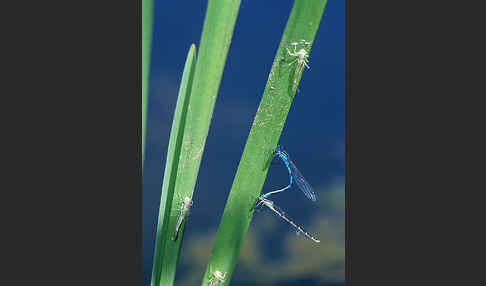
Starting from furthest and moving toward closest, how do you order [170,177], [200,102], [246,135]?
[246,135], [170,177], [200,102]

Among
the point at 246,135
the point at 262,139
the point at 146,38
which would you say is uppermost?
the point at 146,38

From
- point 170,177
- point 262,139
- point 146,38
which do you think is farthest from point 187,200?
point 146,38

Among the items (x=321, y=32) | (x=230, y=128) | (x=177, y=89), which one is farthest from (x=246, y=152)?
(x=321, y=32)

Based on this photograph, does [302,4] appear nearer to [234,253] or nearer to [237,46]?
[237,46]

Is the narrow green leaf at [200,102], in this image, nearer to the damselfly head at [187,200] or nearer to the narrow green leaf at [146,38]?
the damselfly head at [187,200]

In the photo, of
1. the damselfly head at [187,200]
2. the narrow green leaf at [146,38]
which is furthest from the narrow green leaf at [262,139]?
the narrow green leaf at [146,38]

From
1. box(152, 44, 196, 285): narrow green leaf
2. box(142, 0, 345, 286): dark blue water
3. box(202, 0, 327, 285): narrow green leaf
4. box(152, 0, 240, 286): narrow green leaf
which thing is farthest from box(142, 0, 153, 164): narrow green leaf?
box(202, 0, 327, 285): narrow green leaf

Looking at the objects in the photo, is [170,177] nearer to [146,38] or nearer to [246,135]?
[246,135]
